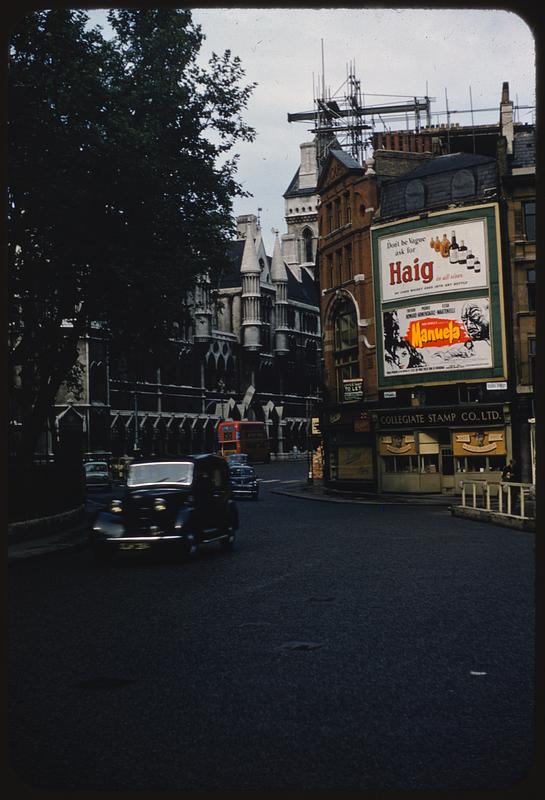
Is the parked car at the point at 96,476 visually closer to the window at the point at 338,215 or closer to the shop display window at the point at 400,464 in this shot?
the shop display window at the point at 400,464

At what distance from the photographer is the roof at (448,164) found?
43531 millimetres

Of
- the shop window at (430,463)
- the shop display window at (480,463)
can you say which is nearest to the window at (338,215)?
the shop window at (430,463)

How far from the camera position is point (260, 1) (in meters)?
3.26

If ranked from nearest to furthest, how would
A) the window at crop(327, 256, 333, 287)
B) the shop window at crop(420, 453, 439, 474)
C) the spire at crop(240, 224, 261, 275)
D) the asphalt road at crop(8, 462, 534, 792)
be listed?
the asphalt road at crop(8, 462, 534, 792) < the shop window at crop(420, 453, 439, 474) < the window at crop(327, 256, 333, 287) < the spire at crop(240, 224, 261, 275)

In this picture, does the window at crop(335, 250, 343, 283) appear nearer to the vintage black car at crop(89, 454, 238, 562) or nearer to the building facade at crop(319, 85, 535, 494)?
the building facade at crop(319, 85, 535, 494)

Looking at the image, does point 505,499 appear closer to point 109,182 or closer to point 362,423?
point 362,423

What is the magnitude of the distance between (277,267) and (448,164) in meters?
61.2

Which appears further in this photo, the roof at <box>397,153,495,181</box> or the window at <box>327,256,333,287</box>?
the window at <box>327,256,333,287</box>

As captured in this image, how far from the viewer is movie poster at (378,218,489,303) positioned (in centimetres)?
4159

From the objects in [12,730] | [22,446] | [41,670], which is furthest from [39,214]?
[12,730]

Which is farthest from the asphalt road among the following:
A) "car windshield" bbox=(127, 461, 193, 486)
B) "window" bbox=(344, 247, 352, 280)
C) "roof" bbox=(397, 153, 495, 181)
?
"window" bbox=(344, 247, 352, 280)

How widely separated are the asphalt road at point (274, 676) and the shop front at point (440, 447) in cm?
2429

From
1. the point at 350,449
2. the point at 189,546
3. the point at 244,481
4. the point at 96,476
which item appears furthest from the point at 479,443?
the point at 189,546

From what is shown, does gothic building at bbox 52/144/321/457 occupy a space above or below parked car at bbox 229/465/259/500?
above
